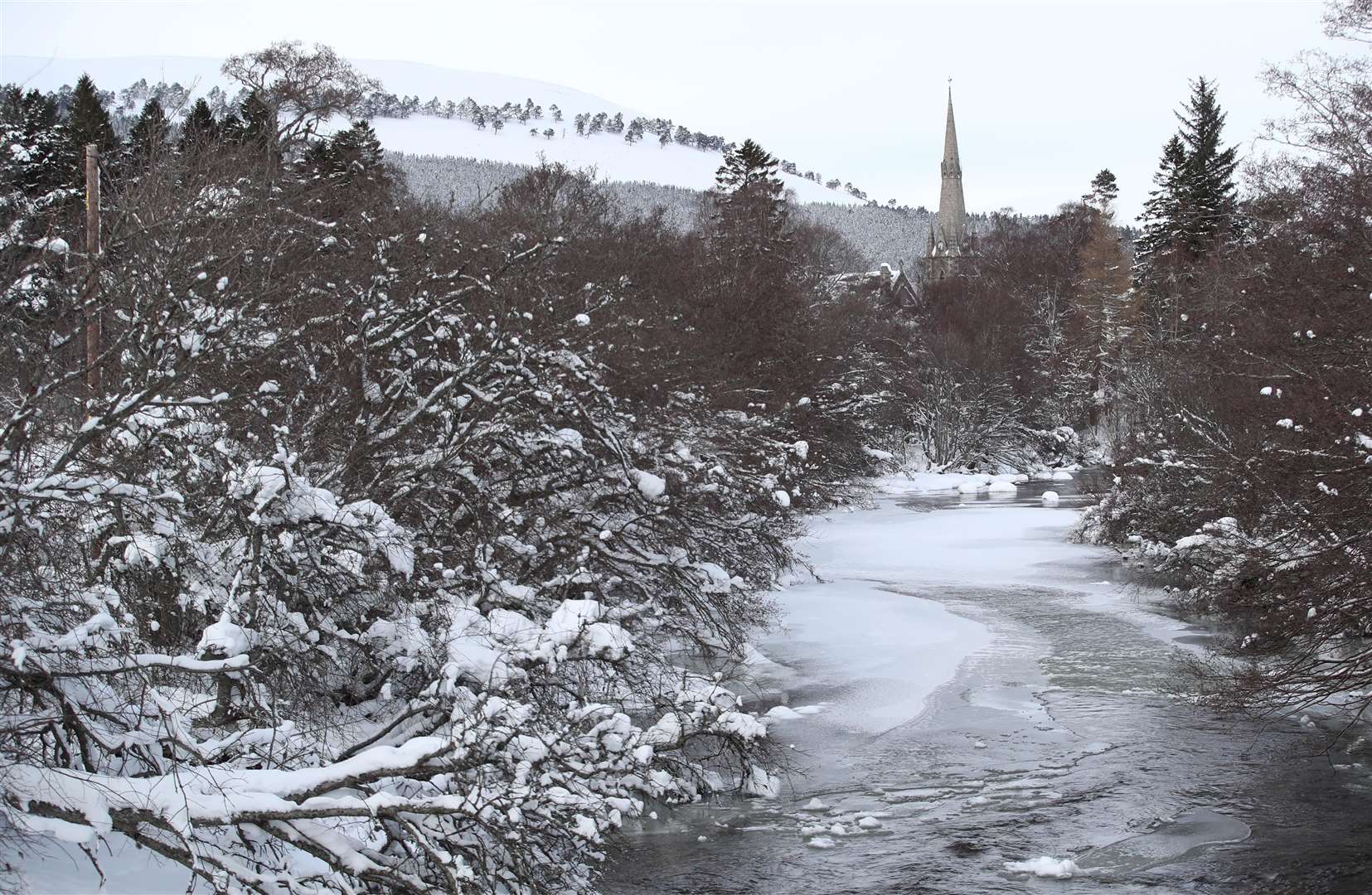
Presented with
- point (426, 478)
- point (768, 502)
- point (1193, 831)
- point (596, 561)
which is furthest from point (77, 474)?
point (768, 502)

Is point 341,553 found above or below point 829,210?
below

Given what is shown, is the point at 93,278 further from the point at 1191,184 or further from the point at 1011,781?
the point at 1191,184

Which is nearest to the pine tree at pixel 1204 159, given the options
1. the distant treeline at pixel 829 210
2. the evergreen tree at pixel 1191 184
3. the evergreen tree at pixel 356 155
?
the evergreen tree at pixel 1191 184

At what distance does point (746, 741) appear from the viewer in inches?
451

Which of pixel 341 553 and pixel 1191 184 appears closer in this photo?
pixel 341 553

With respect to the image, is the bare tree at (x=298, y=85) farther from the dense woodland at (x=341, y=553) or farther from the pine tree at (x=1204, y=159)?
the pine tree at (x=1204, y=159)

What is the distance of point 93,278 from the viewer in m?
9.34

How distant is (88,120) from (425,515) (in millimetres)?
26269

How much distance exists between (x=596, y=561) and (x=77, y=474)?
733cm

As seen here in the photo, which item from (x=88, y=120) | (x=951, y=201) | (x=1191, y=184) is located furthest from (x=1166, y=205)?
(x=951, y=201)

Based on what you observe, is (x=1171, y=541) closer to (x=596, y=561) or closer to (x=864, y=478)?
(x=596, y=561)

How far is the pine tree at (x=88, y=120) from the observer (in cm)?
2989

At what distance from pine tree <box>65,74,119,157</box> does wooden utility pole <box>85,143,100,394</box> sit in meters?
16.3

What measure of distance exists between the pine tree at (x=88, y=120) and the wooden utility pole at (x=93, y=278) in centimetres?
1629
